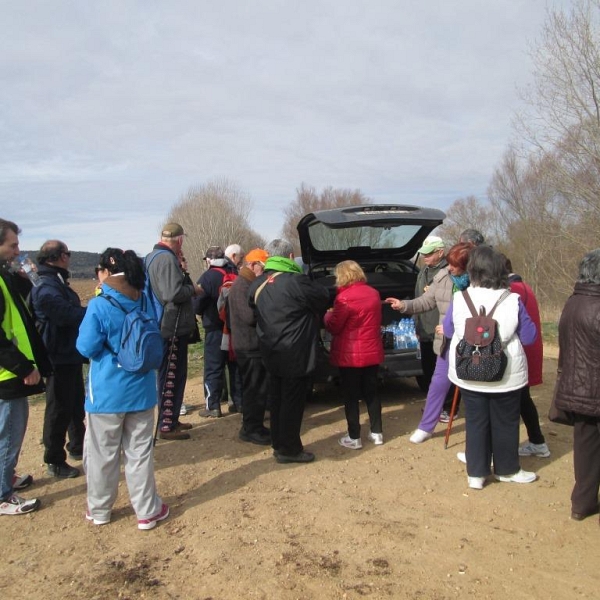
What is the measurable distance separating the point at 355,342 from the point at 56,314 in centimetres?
247

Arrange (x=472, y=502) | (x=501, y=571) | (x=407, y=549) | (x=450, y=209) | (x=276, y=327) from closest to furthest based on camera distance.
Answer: (x=501, y=571), (x=407, y=549), (x=472, y=502), (x=276, y=327), (x=450, y=209)

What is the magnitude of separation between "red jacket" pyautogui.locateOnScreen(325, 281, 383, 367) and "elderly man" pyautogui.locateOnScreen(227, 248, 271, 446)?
0.74 meters

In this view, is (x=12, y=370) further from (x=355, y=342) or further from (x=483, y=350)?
(x=483, y=350)

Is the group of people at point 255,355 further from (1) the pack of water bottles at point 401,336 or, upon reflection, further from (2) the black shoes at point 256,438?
(1) the pack of water bottles at point 401,336

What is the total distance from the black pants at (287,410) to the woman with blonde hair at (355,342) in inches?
19.8

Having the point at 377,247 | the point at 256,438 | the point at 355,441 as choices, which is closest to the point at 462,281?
the point at 355,441

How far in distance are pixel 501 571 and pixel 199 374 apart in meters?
6.19

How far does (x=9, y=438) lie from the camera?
3.63m

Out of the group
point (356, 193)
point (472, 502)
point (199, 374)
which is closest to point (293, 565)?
point (472, 502)

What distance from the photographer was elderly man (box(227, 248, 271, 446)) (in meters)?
4.95

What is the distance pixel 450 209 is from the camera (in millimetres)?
35625

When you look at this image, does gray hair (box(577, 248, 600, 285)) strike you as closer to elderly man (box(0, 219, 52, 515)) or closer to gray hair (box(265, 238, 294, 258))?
gray hair (box(265, 238, 294, 258))

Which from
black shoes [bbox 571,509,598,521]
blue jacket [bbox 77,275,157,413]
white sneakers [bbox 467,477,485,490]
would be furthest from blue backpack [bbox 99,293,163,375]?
black shoes [bbox 571,509,598,521]

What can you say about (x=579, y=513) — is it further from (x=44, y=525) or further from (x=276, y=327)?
(x=44, y=525)
